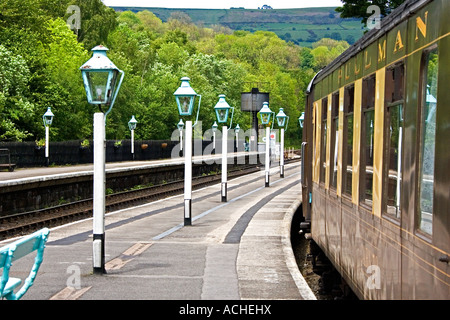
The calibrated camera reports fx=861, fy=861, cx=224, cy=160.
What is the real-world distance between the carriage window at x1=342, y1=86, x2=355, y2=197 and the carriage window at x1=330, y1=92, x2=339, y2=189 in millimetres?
759

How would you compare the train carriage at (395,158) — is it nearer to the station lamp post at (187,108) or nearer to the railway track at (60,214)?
the station lamp post at (187,108)

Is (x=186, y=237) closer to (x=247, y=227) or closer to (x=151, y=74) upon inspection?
(x=247, y=227)

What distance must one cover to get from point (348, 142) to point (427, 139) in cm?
400

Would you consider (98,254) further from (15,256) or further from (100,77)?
(15,256)

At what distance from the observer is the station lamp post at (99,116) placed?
11609 mm

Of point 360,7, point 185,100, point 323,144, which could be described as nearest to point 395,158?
point 323,144

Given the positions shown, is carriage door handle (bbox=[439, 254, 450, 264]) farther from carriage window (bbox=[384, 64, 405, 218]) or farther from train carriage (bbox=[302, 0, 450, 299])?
carriage window (bbox=[384, 64, 405, 218])

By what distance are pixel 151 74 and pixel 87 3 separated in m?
13.5

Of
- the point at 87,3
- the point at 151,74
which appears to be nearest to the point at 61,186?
the point at 87,3

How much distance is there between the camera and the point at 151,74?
9406 cm

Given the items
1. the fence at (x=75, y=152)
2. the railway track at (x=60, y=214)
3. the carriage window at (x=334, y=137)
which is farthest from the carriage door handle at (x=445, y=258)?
the fence at (x=75, y=152)

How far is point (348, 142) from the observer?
984 cm

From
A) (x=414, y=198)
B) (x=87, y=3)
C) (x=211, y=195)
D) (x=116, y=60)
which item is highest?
(x=87, y=3)

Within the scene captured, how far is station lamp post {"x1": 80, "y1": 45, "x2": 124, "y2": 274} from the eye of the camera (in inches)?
457
